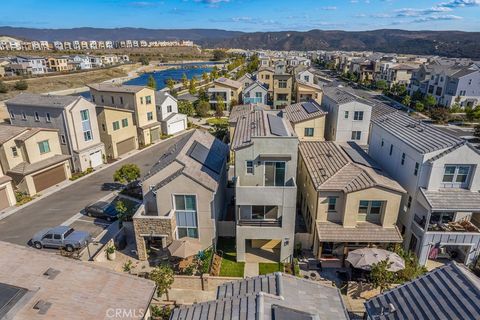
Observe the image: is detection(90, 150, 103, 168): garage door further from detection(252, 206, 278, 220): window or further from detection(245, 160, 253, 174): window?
detection(252, 206, 278, 220): window

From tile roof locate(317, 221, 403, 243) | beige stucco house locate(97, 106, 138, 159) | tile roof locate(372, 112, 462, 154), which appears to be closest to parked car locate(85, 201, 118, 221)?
beige stucco house locate(97, 106, 138, 159)

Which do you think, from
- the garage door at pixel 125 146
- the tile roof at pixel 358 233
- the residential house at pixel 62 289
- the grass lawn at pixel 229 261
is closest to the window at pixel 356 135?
the tile roof at pixel 358 233

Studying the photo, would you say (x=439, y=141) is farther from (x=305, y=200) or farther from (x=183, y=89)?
(x=183, y=89)

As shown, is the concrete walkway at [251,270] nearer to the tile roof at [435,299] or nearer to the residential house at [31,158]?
the tile roof at [435,299]

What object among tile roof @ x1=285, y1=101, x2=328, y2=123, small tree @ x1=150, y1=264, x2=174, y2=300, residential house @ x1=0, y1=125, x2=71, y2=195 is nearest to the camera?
small tree @ x1=150, y1=264, x2=174, y2=300

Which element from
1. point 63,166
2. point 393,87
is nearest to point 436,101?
point 393,87

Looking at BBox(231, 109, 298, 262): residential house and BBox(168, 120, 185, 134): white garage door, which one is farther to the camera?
BBox(168, 120, 185, 134): white garage door

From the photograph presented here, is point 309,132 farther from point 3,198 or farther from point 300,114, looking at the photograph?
point 3,198
